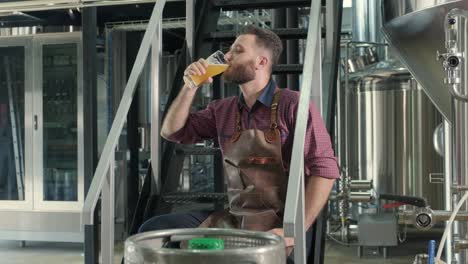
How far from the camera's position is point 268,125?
2.10 meters

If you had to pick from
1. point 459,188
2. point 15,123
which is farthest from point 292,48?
point 15,123

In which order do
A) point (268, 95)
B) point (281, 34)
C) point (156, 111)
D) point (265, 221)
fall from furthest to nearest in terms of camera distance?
1. point (281, 34)
2. point (156, 111)
3. point (268, 95)
4. point (265, 221)

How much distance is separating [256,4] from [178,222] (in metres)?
1.15

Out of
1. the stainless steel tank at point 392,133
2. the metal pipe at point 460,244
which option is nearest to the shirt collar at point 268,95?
the metal pipe at point 460,244

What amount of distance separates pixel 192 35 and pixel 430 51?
1.07 m

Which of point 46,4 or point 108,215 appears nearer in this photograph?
point 108,215

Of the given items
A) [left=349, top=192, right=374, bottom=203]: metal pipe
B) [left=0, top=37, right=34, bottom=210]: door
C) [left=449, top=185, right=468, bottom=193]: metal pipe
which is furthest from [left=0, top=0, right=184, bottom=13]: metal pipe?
[left=449, top=185, right=468, bottom=193]: metal pipe

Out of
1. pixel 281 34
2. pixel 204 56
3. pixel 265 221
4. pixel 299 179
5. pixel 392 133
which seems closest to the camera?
pixel 299 179

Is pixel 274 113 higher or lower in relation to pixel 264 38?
lower

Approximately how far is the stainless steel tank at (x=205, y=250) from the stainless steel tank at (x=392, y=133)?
12.3ft

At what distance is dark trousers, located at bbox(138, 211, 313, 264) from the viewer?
205 cm

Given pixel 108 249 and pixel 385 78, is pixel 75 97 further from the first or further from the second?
pixel 108 249

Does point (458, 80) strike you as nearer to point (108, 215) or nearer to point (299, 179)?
point (299, 179)

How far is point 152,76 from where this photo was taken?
2.49m
